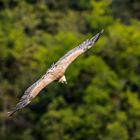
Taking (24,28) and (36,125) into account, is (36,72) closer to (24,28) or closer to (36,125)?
(36,125)

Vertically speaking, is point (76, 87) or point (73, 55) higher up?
point (76, 87)

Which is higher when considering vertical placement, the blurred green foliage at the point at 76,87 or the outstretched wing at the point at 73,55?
the blurred green foliage at the point at 76,87

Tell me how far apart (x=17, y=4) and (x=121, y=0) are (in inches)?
240

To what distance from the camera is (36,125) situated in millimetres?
41812

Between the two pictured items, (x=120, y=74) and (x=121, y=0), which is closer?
(x=120, y=74)

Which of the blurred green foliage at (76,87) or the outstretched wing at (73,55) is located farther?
the blurred green foliage at (76,87)

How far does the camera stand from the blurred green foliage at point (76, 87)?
40.6 meters

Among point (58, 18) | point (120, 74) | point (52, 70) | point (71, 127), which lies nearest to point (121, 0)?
point (58, 18)

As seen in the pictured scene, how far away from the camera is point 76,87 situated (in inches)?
1666

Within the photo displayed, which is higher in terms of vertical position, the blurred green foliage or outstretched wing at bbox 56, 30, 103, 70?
the blurred green foliage

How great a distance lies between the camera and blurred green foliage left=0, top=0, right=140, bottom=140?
40594 millimetres

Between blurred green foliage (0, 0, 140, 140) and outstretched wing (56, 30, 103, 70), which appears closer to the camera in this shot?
outstretched wing (56, 30, 103, 70)

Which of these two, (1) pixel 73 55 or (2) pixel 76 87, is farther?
(2) pixel 76 87

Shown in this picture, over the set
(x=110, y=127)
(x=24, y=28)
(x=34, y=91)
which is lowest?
(x=34, y=91)
